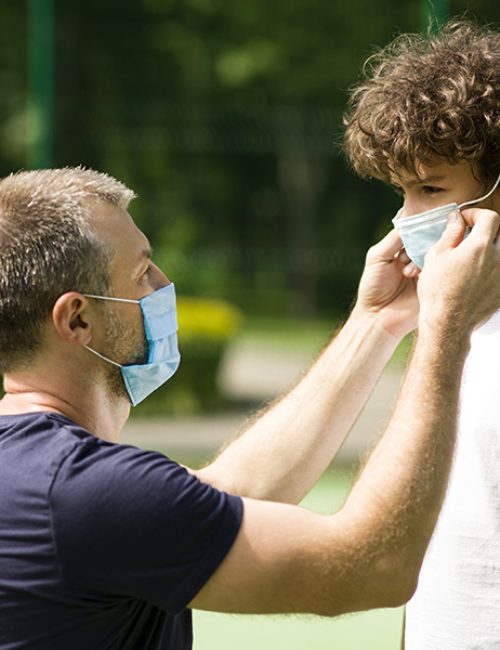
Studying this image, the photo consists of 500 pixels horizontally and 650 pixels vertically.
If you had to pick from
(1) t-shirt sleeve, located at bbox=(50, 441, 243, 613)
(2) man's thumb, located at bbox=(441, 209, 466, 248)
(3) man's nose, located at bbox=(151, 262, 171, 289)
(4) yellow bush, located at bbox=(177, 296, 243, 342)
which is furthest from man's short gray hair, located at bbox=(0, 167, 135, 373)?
(4) yellow bush, located at bbox=(177, 296, 243, 342)

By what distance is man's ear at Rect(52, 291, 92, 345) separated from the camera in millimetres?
2379

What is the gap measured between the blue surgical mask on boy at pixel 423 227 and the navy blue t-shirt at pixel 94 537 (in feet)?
3.01

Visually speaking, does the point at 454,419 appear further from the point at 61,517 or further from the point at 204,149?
the point at 204,149

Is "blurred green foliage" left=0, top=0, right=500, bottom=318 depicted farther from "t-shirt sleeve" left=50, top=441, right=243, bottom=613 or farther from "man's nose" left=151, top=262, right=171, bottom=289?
"t-shirt sleeve" left=50, top=441, right=243, bottom=613

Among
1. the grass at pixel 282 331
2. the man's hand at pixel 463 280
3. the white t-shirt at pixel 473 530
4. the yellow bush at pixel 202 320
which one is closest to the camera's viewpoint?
the man's hand at pixel 463 280

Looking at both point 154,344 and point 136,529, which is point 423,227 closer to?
point 154,344

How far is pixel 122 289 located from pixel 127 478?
494 mm

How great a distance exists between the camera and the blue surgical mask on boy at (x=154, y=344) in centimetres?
255

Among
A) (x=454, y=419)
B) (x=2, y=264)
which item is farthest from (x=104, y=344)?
(x=454, y=419)

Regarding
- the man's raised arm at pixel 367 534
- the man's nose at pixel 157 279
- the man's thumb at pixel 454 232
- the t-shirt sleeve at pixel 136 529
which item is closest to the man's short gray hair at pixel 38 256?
the man's nose at pixel 157 279

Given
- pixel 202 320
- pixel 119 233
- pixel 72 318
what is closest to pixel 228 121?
pixel 202 320

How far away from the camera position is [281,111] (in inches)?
457

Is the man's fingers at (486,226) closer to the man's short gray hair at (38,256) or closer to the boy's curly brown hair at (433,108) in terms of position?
the boy's curly brown hair at (433,108)

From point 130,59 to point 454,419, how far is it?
35.7 ft
